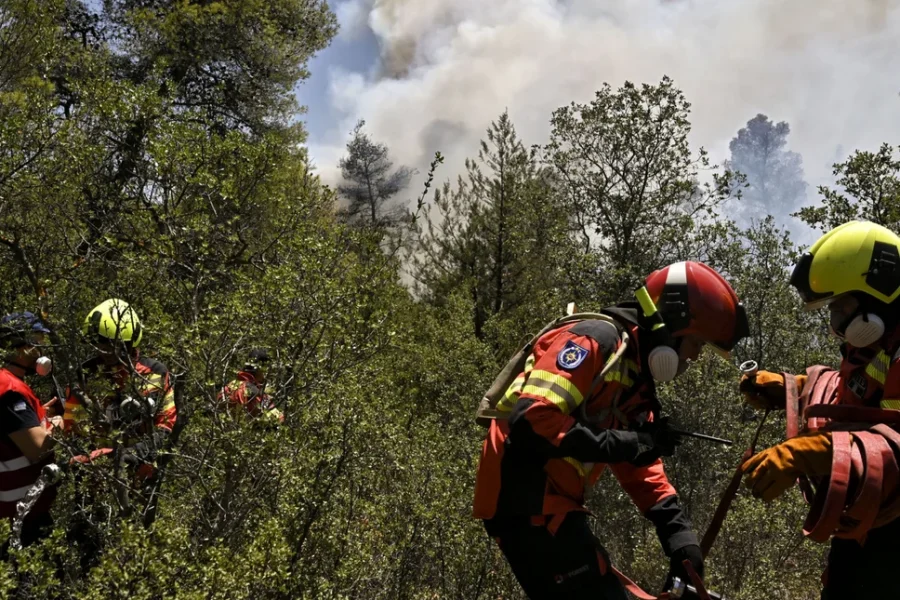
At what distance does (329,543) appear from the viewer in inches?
155

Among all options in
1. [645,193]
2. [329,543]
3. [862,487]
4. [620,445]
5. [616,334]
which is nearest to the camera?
[862,487]

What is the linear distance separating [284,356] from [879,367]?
9.81 feet

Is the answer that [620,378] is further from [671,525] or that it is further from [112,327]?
[112,327]

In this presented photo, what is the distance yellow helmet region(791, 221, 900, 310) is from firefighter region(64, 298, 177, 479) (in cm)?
327

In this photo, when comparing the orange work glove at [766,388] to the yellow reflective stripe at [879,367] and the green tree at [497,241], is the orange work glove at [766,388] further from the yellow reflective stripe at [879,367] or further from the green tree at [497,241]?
the green tree at [497,241]

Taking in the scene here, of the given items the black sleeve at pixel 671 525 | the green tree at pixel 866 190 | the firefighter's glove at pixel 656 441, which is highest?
the green tree at pixel 866 190

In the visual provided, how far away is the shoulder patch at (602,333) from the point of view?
8.89 feet

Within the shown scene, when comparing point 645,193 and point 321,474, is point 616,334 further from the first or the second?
point 645,193

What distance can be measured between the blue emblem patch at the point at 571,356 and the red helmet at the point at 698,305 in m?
0.47

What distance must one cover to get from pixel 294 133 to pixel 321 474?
14.1 metres

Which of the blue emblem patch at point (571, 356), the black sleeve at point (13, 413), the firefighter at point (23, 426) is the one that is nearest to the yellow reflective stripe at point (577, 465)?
the blue emblem patch at point (571, 356)

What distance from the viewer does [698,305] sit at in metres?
2.89

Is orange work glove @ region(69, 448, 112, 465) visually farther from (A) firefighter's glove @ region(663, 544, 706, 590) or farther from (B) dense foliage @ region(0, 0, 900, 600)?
(A) firefighter's glove @ region(663, 544, 706, 590)

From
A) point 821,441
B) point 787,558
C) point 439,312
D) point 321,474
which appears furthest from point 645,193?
point 821,441
